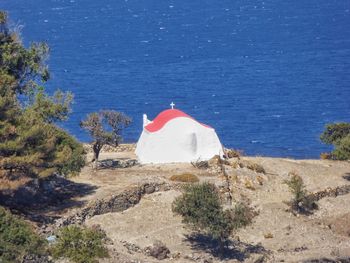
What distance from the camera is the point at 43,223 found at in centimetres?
5228

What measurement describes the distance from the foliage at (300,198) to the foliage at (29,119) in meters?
16.2

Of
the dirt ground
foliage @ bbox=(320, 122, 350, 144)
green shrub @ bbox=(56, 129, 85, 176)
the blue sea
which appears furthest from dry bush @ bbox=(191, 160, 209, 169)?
the blue sea

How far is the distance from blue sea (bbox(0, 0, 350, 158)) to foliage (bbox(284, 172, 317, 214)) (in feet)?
101

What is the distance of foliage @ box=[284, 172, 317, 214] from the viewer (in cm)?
6222

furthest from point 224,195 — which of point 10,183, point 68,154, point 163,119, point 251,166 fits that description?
point 10,183

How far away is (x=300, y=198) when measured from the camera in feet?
204

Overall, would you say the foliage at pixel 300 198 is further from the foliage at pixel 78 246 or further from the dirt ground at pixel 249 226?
the foliage at pixel 78 246

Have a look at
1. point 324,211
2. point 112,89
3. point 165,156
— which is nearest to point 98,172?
point 165,156

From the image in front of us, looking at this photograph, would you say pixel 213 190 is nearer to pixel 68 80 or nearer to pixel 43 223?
pixel 43 223

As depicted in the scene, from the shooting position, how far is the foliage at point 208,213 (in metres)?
51.7

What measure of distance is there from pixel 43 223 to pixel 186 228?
31.2 feet

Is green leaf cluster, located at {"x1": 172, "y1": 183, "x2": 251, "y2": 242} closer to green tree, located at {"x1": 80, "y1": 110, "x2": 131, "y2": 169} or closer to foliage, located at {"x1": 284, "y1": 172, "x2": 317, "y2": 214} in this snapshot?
foliage, located at {"x1": 284, "y1": 172, "x2": 317, "y2": 214}

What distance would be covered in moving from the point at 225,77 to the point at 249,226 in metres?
83.0

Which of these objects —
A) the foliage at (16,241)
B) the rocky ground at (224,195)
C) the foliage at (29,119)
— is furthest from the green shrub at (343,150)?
the foliage at (16,241)
